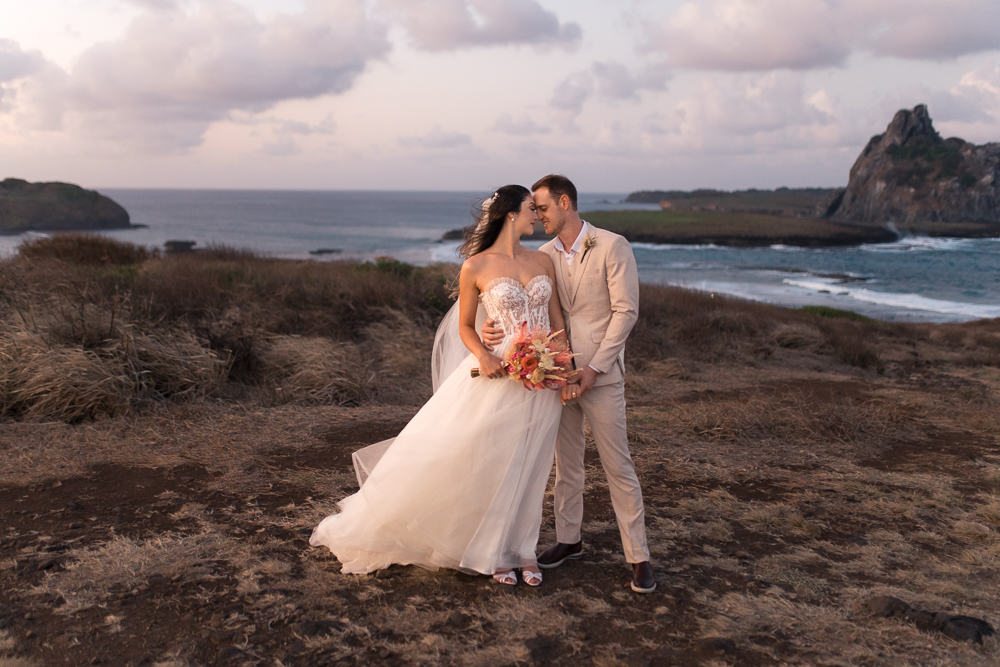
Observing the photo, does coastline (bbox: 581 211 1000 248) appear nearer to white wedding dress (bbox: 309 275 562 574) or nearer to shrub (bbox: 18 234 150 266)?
shrub (bbox: 18 234 150 266)

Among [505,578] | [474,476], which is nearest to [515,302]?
[474,476]

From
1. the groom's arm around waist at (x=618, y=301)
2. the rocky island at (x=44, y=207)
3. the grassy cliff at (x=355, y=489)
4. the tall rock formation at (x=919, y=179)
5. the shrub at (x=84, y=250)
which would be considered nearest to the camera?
the grassy cliff at (x=355, y=489)

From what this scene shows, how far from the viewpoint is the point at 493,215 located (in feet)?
12.2

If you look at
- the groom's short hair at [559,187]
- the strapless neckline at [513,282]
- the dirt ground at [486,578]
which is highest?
the groom's short hair at [559,187]

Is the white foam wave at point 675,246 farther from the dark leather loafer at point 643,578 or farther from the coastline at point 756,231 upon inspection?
the dark leather loafer at point 643,578

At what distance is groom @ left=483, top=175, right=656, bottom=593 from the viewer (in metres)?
3.56

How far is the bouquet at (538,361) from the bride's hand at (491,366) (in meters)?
0.04

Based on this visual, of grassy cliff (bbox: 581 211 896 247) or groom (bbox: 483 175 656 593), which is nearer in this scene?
groom (bbox: 483 175 656 593)

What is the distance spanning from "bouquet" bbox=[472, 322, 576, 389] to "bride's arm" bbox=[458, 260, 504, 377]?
9 centimetres

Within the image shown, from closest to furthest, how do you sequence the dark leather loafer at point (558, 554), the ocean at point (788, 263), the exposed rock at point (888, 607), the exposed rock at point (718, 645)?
the exposed rock at point (718, 645), the exposed rock at point (888, 607), the dark leather loafer at point (558, 554), the ocean at point (788, 263)

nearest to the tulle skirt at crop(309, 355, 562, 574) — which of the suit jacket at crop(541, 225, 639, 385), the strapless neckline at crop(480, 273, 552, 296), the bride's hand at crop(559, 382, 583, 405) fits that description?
the bride's hand at crop(559, 382, 583, 405)

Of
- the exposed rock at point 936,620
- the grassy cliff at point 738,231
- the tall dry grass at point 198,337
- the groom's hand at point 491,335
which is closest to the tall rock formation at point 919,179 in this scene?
the grassy cliff at point 738,231

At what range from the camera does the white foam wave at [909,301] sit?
33.3m

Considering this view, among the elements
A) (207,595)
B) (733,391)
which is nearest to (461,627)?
(207,595)
